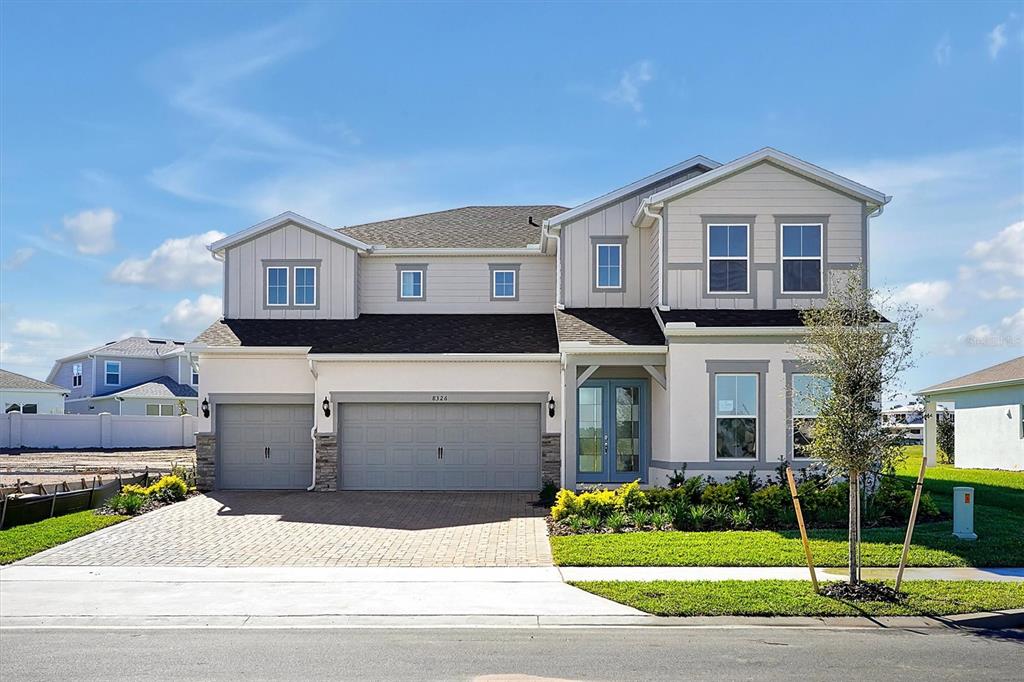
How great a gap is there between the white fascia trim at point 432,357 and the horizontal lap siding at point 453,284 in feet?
10.8

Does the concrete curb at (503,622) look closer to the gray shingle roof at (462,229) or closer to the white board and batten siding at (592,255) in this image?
the white board and batten siding at (592,255)

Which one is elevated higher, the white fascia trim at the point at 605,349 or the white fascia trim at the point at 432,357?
the white fascia trim at the point at 605,349

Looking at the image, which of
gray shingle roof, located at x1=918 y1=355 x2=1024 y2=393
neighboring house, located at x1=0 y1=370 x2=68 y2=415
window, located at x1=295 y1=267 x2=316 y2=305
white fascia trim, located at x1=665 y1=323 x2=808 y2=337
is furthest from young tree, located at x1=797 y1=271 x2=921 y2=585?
neighboring house, located at x1=0 y1=370 x2=68 y2=415

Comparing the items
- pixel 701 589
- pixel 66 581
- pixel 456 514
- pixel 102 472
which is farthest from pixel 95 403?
pixel 701 589

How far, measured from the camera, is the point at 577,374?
1970cm

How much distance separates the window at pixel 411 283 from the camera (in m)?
24.6

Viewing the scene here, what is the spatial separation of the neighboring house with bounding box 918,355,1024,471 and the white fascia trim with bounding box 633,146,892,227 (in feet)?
33.5

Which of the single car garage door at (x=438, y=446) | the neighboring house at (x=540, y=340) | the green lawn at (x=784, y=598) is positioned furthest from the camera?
the single car garage door at (x=438, y=446)

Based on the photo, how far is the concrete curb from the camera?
9547 millimetres

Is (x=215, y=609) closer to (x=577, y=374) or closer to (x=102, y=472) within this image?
(x=577, y=374)

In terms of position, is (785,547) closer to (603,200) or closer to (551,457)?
(551,457)

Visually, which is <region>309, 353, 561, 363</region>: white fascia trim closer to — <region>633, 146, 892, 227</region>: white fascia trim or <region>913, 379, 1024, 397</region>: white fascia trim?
<region>633, 146, 892, 227</region>: white fascia trim

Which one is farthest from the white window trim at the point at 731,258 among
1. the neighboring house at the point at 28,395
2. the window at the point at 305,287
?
the neighboring house at the point at 28,395

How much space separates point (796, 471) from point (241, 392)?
12760 mm
